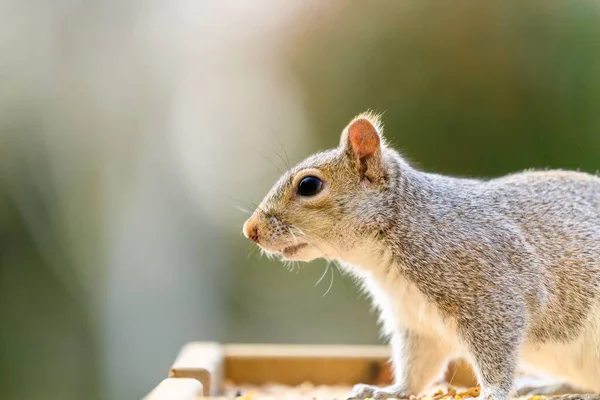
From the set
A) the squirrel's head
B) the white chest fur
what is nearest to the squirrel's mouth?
the squirrel's head

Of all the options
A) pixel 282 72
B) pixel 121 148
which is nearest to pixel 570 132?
pixel 282 72

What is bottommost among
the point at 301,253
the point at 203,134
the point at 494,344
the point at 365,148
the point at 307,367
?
the point at 307,367

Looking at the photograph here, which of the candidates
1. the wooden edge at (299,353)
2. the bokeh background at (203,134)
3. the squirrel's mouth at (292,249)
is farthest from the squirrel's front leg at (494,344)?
the bokeh background at (203,134)

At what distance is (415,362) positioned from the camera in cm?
191

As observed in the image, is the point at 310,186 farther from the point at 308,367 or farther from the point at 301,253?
the point at 308,367

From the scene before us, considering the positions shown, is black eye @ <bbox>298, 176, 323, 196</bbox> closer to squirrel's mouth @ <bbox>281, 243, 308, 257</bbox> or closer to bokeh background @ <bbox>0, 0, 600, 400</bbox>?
squirrel's mouth @ <bbox>281, 243, 308, 257</bbox>

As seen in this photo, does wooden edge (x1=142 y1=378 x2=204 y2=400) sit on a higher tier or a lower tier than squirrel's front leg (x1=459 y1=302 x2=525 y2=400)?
lower

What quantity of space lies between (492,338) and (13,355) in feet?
8.41

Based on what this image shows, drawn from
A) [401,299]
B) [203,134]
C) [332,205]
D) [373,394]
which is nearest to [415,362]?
[373,394]

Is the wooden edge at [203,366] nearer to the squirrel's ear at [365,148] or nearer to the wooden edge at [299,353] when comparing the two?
the wooden edge at [299,353]

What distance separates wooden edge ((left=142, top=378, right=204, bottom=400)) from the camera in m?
1.48

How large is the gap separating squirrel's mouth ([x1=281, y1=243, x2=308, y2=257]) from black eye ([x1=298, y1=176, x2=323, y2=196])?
12cm

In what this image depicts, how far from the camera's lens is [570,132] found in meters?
3.05

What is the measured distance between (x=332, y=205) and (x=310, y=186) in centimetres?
7
